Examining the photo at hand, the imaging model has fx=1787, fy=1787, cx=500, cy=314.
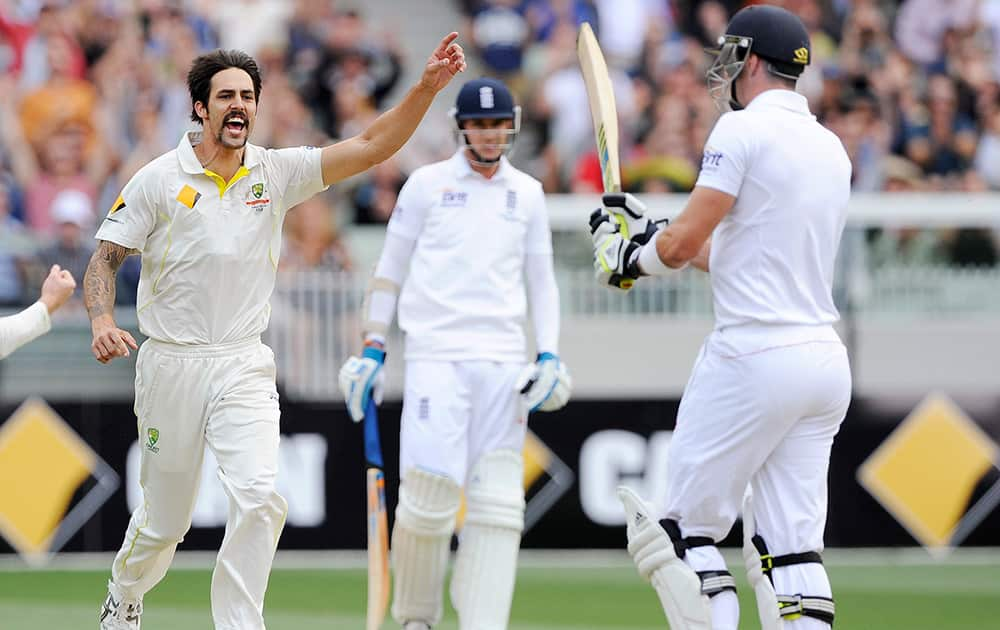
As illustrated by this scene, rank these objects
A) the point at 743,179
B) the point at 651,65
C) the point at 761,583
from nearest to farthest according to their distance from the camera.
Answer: the point at 743,179 < the point at 761,583 < the point at 651,65

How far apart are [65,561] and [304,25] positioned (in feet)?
17.1

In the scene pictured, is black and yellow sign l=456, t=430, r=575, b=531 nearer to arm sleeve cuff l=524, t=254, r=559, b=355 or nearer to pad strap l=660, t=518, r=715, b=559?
arm sleeve cuff l=524, t=254, r=559, b=355

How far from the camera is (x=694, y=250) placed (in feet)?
18.7

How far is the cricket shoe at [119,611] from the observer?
21.8ft

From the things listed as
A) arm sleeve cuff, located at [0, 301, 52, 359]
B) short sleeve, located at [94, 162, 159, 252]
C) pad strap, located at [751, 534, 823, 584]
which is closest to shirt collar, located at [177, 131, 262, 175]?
short sleeve, located at [94, 162, 159, 252]

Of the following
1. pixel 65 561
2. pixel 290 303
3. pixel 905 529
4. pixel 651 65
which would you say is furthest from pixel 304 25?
pixel 905 529

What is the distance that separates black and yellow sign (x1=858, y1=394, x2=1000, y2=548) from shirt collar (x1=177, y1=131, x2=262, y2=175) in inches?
231

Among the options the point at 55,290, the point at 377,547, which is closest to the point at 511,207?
the point at 377,547

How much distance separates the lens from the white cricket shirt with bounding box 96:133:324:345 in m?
6.32

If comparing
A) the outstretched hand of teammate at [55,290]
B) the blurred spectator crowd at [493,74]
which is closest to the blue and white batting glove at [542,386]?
the outstretched hand of teammate at [55,290]

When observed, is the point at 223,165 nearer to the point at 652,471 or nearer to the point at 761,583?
the point at 761,583

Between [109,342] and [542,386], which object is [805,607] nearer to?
[542,386]

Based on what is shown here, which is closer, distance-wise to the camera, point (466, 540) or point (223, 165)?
point (223, 165)

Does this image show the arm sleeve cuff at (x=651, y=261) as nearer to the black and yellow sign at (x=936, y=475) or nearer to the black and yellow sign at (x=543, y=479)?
the black and yellow sign at (x=543, y=479)
